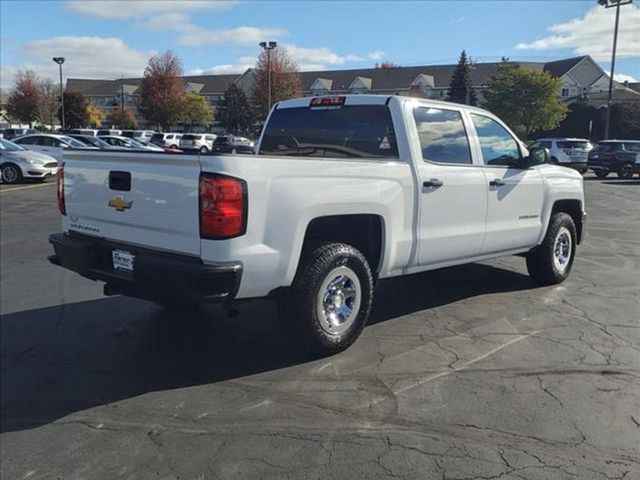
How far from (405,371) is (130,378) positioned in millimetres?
1953

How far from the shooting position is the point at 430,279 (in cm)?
723

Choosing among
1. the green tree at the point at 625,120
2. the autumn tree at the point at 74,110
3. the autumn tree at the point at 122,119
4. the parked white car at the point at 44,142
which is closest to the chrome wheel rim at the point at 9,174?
the parked white car at the point at 44,142

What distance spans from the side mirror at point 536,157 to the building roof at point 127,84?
10134cm

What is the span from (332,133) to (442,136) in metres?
1.00

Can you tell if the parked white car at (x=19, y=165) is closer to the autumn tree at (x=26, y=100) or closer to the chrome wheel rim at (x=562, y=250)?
the chrome wheel rim at (x=562, y=250)

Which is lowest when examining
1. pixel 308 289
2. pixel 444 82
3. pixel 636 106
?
pixel 308 289

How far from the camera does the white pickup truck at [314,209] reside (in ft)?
12.6

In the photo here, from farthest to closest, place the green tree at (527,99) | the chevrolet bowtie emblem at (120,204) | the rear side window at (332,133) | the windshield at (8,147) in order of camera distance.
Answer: the green tree at (527,99) → the windshield at (8,147) → the rear side window at (332,133) → the chevrolet bowtie emblem at (120,204)

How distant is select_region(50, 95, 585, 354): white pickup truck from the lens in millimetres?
3846

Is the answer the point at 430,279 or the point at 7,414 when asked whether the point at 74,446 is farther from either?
the point at 430,279

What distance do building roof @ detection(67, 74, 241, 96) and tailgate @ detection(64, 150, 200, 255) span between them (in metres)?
102

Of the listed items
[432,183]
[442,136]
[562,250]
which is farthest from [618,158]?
[432,183]

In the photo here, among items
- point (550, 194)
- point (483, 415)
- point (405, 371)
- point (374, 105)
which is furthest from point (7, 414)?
point (550, 194)

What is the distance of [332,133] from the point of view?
5.54 meters
